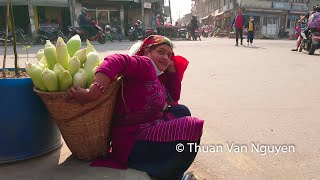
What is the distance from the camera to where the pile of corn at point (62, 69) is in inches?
64.8

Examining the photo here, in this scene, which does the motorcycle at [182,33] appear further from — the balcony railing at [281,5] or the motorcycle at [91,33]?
the balcony railing at [281,5]

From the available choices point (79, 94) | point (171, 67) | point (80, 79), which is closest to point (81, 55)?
point (80, 79)

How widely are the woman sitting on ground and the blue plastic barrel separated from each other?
42 cm

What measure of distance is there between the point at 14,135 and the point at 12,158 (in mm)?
170

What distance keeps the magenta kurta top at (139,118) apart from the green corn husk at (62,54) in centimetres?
37

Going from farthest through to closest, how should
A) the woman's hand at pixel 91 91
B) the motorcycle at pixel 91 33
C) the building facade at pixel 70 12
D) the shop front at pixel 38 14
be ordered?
the building facade at pixel 70 12 → the shop front at pixel 38 14 → the motorcycle at pixel 91 33 → the woman's hand at pixel 91 91

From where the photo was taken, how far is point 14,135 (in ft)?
6.06

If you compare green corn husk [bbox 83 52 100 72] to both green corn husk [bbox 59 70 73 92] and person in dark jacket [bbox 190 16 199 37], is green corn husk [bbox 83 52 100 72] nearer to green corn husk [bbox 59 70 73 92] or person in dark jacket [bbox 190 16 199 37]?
green corn husk [bbox 59 70 73 92]

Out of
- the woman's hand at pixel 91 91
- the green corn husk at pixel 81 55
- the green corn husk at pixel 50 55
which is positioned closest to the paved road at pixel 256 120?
the woman's hand at pixel 91 91

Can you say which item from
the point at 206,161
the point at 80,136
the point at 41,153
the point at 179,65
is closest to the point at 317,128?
the point at 206,161

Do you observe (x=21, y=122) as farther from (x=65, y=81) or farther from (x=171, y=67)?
(x=171, y=67)

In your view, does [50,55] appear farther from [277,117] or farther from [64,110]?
[277,117]

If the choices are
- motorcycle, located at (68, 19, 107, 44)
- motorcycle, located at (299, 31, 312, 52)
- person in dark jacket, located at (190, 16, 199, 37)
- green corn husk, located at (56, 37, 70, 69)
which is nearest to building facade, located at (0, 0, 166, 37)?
person in dark jacket, located at (190, 16, 199, 37)

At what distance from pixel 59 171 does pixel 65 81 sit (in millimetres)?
596
